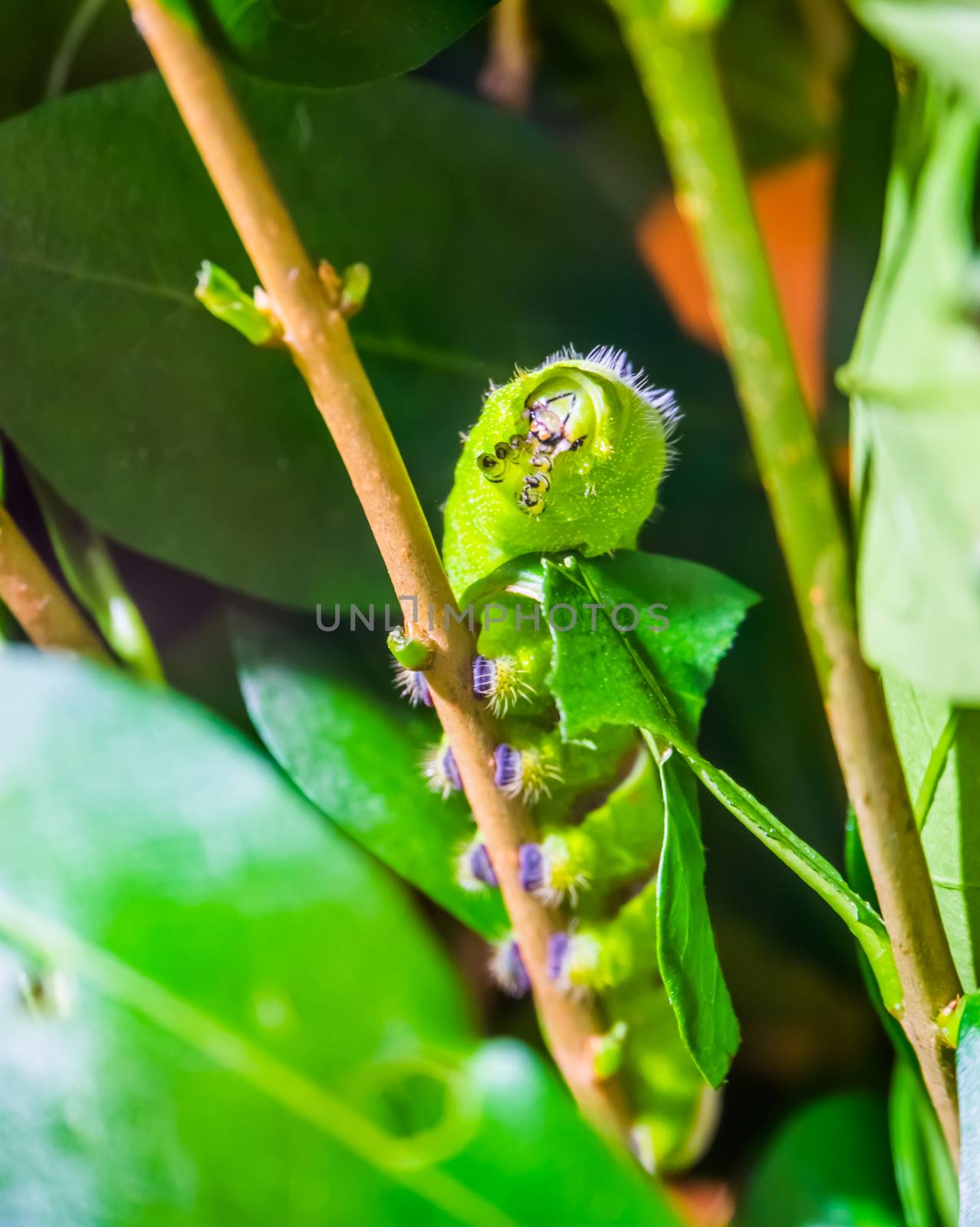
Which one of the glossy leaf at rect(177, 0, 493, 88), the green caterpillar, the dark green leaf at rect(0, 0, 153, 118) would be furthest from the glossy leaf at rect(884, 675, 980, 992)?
the dark green leaf at rect(0, 0, 153, 118)

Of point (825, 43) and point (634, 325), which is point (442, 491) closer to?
point (634, 325)

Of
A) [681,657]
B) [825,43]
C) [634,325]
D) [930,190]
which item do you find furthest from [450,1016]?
[825,43]

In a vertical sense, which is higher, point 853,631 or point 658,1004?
point 853,631

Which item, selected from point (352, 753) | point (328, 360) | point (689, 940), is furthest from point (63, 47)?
point (689, 940)

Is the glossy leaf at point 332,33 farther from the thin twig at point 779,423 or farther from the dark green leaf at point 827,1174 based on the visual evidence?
the dark green leaf at point 827,1174

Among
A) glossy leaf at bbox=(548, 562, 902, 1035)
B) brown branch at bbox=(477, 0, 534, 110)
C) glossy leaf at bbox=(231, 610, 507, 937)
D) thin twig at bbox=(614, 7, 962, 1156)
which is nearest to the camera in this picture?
thin twig at bbox=(614, 7, 962, 1156)

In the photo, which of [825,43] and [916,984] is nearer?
[916,984]

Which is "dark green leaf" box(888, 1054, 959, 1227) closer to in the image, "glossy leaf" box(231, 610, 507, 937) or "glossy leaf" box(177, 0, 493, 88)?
"glossy leaf" box(231, 610, 507, 937)
